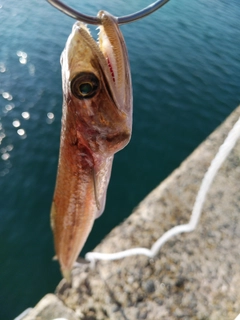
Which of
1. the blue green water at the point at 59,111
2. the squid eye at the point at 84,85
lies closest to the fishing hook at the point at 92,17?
the squid eye at the point at 84,85

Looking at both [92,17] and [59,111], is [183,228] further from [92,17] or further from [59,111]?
[59,111]

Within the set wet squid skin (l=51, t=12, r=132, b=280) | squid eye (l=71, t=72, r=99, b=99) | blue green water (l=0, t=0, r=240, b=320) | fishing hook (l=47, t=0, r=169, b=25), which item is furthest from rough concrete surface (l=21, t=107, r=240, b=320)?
fishing hook (l=47, t=0, r=169, b=25)

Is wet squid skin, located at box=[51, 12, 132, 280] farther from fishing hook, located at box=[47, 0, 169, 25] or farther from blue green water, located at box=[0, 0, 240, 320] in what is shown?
blue green water, located at box=[0, 0, 240, 320]

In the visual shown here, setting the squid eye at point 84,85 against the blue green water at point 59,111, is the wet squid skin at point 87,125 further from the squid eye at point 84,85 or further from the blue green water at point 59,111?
the blue green water at point 59,111

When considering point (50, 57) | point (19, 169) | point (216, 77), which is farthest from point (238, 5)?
point (19, 169)

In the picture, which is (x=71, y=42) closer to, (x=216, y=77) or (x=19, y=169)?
(x=19, y=169)

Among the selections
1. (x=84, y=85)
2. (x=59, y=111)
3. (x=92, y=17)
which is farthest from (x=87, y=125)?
(x=59, y=111)
